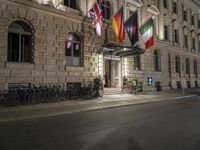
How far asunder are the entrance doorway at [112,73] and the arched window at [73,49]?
15.7 ft

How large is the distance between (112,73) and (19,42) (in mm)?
11232

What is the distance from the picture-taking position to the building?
13.6m

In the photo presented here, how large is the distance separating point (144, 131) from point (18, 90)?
971cm

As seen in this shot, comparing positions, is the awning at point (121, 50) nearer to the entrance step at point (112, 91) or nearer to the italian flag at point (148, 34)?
the italian flag at point (148, 34)

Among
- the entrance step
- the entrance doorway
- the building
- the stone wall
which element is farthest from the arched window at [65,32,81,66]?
the entrance doorway

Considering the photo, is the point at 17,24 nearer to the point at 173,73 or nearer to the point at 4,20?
the point at 4,20

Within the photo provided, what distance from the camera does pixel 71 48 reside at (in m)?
17.3

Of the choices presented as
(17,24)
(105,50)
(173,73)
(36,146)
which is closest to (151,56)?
(173,73)

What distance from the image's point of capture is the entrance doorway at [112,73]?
69.8 ft

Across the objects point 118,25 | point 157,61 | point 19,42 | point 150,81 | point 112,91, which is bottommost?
point 112,91

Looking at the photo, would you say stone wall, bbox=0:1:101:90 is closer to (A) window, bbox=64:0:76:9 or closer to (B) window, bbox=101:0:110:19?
(A) window, bbox=64:0:76:9

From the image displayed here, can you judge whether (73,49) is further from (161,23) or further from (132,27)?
(161,23)

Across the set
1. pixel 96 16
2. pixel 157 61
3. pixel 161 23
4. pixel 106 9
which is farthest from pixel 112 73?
pixel 161 23

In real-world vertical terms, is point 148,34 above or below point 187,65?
above
